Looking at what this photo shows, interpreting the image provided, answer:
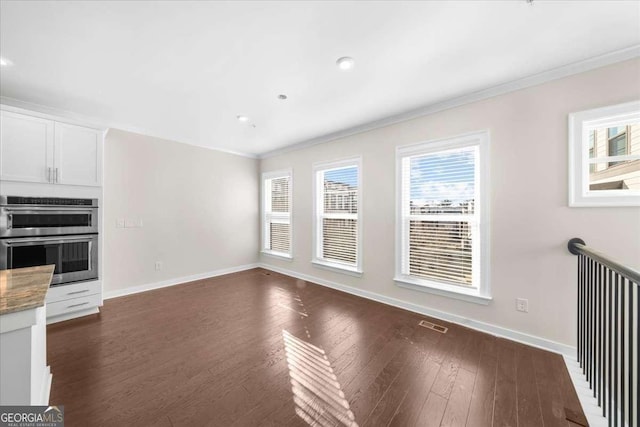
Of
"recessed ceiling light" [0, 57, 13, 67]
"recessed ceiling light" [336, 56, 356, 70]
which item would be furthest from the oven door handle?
"recessed ceiling light" [336, 56, 356, 70]

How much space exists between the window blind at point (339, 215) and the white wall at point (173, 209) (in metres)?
1.94

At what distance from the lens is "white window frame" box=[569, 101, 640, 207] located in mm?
2041

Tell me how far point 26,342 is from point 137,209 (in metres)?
3.32

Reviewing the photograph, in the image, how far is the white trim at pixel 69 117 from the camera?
2.72 meters

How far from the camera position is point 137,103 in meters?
3.03

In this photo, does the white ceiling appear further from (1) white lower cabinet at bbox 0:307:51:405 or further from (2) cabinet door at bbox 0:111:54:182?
(1) white lower cabinet at bbox 0:307:51:405

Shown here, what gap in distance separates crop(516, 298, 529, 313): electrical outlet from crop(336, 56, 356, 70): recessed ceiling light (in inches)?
111

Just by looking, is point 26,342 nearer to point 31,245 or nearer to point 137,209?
point 31,245

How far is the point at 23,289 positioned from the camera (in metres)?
1.24

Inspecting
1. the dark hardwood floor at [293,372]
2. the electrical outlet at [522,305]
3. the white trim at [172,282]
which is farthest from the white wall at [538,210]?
the white trim at [172,282]

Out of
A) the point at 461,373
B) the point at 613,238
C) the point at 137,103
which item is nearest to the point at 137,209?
the point at 137,103

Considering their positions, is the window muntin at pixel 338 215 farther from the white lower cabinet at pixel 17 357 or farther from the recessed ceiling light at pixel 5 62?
the recessed ceiling light at pixel 5 62

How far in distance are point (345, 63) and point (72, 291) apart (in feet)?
12.9

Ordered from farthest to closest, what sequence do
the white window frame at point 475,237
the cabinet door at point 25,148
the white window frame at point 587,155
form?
the white window frame at point 475,237 → the cabinet door at point 25,148 → the white window frame at point 587,155
